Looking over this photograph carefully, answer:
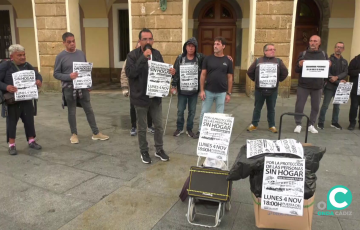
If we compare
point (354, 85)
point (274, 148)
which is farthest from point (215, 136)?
point (354, 85)

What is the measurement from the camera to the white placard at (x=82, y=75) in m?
5.23

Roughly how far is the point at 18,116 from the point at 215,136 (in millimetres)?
3397

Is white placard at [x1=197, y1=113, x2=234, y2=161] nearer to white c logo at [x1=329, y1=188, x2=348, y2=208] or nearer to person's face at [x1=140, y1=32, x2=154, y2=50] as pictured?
white c logo at [x1=329, y1=188, x2=348, y2=208]

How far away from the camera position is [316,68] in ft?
19.1

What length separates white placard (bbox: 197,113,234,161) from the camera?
335cm

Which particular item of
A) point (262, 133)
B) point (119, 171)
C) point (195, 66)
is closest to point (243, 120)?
point (262, 133)

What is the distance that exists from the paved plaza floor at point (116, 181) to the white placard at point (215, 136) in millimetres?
609

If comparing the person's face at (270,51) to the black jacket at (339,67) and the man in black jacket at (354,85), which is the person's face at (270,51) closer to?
the black jacket at (339,67)

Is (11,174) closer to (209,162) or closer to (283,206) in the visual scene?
(209,162)

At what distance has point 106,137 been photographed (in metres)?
5.75

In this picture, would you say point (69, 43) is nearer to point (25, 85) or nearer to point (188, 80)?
point (25, 85)

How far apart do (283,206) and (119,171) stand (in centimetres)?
239

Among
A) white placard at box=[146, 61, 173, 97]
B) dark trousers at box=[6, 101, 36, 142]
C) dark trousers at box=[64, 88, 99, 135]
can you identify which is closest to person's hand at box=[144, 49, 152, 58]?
white placard at box=[146, 61, 173, 97]

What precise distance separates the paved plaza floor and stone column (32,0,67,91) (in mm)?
4660
